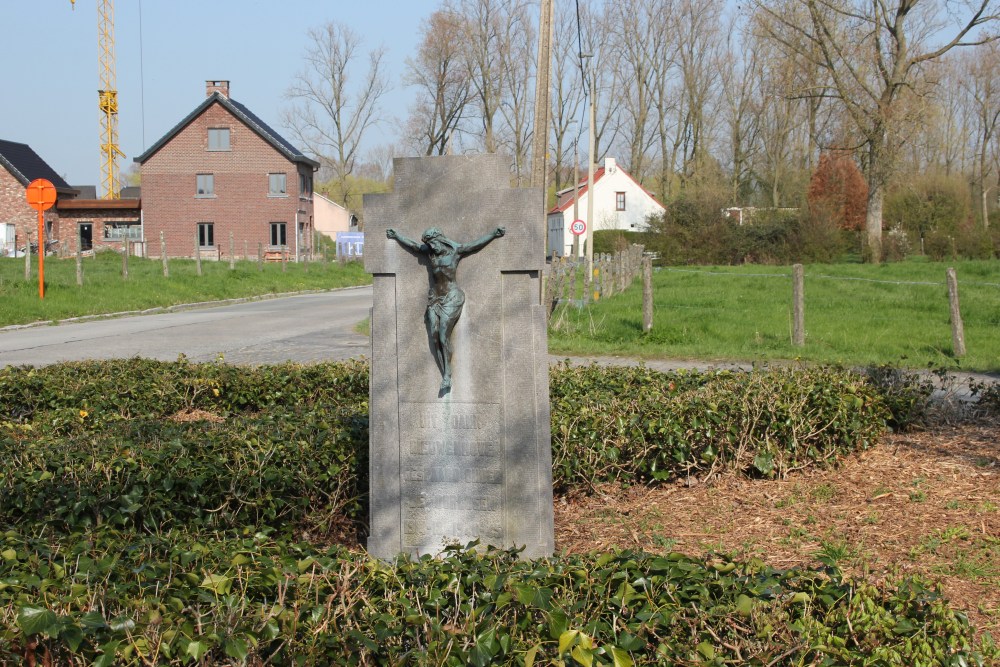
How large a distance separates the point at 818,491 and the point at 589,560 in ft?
9.28

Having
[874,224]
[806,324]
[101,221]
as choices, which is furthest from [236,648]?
[101,221]

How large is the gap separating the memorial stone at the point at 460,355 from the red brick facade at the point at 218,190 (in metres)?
52.0

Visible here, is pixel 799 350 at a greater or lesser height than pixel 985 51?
lesser

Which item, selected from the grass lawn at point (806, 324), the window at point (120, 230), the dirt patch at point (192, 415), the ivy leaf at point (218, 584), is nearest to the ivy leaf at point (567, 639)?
the ivy leaf at point (218, 584)

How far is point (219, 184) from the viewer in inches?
2185

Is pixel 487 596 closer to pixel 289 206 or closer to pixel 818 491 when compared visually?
pixel 818 491

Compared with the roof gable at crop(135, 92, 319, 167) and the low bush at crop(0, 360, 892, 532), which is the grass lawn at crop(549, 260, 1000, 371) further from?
the roof gable at crop(135, 92, 319, 167)

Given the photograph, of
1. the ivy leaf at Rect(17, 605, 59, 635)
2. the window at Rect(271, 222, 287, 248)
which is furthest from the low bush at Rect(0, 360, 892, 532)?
the window at Rect(271, 222, 287, 248)

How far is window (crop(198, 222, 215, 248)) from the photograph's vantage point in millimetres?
56091

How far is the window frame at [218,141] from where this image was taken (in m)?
55.4

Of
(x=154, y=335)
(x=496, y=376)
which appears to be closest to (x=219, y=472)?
(x=496, y=376)

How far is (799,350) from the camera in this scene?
14.5 meters

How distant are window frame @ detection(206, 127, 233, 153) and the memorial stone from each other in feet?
176

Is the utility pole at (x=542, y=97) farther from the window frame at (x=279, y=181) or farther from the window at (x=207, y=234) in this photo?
the window at (x=207, y=234)
